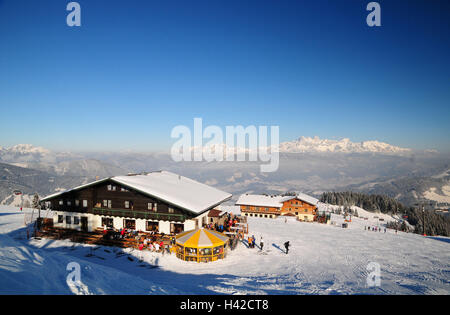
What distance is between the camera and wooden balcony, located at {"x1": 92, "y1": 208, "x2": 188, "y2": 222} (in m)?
29.2

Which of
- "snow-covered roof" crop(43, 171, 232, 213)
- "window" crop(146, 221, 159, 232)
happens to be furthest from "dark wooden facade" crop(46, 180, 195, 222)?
"window" crop(146, 221, 159, 232)

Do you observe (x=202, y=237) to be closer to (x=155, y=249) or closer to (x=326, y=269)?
(x=155, y=249)

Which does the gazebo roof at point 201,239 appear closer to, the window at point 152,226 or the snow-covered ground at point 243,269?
the snow-covered ground at point 243,269

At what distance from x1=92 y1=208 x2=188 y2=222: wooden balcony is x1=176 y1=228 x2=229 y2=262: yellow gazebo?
527 centimetres

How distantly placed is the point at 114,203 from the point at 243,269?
18511 mm

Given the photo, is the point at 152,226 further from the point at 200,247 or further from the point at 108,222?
the point at 200,247

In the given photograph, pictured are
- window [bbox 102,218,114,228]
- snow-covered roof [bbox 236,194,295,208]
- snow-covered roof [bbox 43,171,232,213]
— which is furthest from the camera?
snow-covered roof [bbox 236,194,295,208]

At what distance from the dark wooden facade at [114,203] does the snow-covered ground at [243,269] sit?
5.01m

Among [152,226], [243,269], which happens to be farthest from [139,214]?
[243,269]

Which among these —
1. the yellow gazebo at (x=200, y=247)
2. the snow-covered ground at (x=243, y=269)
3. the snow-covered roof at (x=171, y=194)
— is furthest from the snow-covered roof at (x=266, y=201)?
the yellow gazebo at (x=200, y=247)

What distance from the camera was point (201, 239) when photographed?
2341cm

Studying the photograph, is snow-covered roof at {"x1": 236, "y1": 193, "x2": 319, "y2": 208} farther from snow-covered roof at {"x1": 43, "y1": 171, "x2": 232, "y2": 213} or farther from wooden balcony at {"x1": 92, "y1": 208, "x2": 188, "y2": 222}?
wooden balcony at {"x1": 92, "y1": 208, "x2": 188, "y2": 222}
